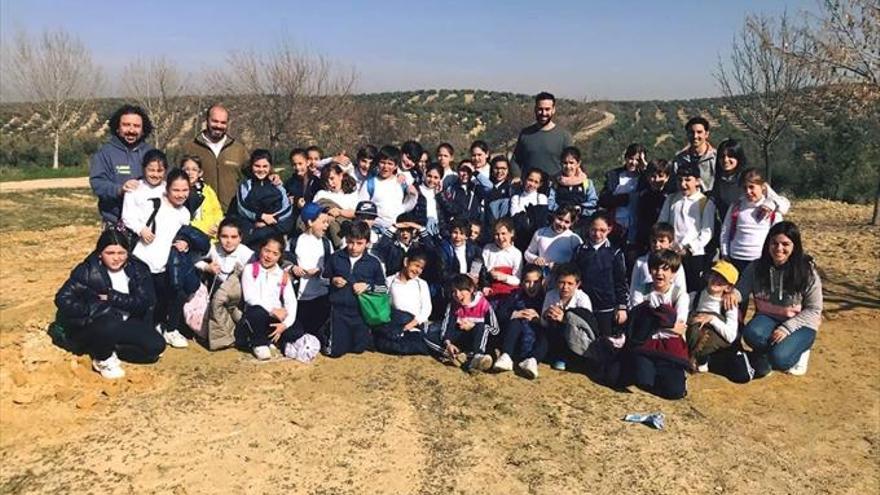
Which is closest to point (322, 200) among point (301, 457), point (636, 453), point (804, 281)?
point (301, 457)

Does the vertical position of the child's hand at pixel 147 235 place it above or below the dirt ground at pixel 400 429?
above

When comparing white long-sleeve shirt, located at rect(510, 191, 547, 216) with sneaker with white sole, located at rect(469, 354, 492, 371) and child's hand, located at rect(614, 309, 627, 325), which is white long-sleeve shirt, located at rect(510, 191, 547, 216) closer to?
child's hand, located at rect(614, 309, 627, 325)

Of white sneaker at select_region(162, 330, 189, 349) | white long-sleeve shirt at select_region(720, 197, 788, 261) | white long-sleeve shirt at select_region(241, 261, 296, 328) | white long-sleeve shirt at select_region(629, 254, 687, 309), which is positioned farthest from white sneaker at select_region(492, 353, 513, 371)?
white sneaker at select_region(162, 330, 189, 349)

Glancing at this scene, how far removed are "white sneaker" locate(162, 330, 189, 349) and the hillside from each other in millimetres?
12683

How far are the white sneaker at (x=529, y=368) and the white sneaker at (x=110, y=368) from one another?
121 inches

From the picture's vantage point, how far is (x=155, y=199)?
5410 millimetres

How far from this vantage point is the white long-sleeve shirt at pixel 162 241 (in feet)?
17.7

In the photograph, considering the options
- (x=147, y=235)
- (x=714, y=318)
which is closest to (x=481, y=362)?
(x=714, y=318)

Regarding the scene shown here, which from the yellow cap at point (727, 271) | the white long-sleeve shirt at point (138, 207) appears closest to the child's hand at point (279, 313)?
the white long-sleeve shirt at point (138, 207)

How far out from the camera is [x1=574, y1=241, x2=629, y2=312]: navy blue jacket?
5570 mm

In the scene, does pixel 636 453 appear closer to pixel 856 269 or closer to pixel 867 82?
pixel 856 269

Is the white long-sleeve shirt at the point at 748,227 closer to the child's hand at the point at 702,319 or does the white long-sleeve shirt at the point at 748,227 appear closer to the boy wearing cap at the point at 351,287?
the child's hand at the point at 702,319

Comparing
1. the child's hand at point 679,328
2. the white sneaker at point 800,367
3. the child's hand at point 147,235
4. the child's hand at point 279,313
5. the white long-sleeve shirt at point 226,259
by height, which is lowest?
the white sneaker at point 800,367

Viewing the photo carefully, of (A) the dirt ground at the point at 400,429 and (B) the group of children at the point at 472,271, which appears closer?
(A) the dirt ground at the point at 400,429
